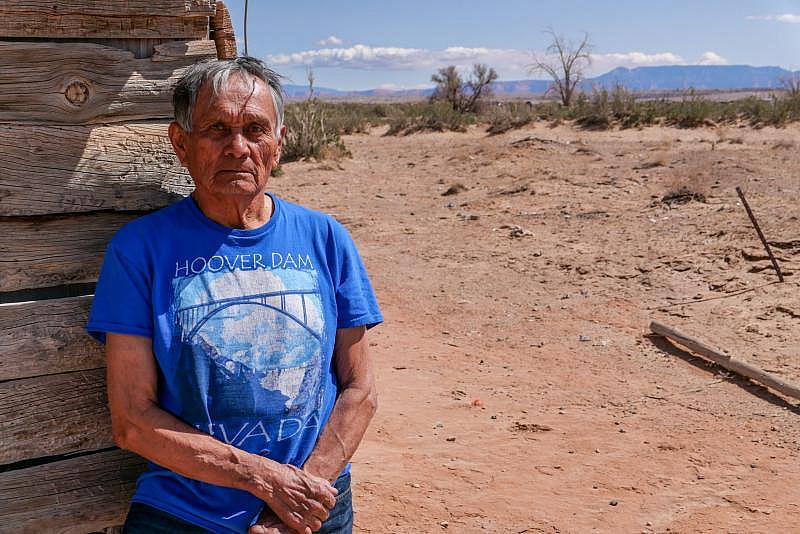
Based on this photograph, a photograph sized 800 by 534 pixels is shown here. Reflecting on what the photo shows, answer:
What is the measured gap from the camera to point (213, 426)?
6.12 ft

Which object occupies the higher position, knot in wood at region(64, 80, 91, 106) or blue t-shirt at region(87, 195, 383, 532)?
knot in wood at region(64, 80, 91, 106)

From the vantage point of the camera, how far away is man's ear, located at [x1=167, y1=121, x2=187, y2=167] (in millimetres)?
2025

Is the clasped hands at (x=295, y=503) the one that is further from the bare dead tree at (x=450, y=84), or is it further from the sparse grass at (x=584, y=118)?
the bare dead tree at (x=450, y=84)

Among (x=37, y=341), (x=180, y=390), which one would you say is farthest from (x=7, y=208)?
(x=180, y=390)

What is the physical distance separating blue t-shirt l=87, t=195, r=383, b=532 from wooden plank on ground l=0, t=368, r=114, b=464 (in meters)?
0.28

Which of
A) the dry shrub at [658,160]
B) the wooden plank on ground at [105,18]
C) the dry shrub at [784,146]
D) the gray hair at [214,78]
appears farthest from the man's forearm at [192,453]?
the dry shrub at [784,146]

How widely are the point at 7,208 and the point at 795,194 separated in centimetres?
873

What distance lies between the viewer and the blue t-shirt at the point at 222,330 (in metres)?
1.85

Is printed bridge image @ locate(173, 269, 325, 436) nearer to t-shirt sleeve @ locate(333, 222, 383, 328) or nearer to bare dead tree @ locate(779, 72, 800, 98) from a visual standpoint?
t-shirt sleeve @ locate(333, 222, 383, 328)

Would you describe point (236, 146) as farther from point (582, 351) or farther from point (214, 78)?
point (582, 351)

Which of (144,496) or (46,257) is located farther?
(46,257)

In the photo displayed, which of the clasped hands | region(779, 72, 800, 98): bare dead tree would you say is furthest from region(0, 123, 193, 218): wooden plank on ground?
region(779, 72, 800, 98): bare dead tree

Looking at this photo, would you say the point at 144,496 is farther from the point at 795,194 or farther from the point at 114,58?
the point at 795,194

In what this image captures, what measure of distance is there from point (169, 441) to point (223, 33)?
1153mm
